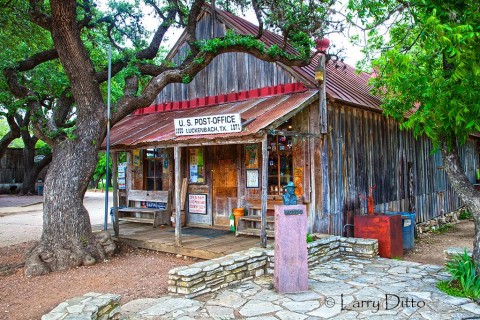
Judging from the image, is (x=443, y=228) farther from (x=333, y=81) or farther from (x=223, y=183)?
(x=223, y=183)

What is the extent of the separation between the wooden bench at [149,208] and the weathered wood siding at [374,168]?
460 centimetres

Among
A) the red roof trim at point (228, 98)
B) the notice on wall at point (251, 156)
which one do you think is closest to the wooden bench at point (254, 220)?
the notice on wall at point (251, 156)

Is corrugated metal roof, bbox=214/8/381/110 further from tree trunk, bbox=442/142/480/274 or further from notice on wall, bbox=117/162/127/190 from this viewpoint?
notice on wall, bbox=117/162/127/190

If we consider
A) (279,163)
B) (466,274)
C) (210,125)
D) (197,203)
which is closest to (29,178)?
(197,203)

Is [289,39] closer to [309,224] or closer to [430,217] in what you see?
[309,224]

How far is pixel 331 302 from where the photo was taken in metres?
5.55

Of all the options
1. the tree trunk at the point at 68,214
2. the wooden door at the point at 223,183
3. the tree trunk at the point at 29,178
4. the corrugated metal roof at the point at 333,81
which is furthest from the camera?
the tree trunk at the point at 29,178

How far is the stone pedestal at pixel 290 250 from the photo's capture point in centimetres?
603

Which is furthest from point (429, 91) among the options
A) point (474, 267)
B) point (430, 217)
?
point (430, 217)

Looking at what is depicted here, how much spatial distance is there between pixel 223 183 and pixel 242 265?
4.07m

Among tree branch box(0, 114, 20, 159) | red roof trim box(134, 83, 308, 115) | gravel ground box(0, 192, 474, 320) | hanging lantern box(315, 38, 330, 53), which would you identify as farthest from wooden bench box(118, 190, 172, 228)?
tree branch box(0, 114, 20, 159)

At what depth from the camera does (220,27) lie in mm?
11148

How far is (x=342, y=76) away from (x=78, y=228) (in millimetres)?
8421

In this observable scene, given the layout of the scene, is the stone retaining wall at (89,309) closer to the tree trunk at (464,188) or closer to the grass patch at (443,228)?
the tree trunk at (464,188)
